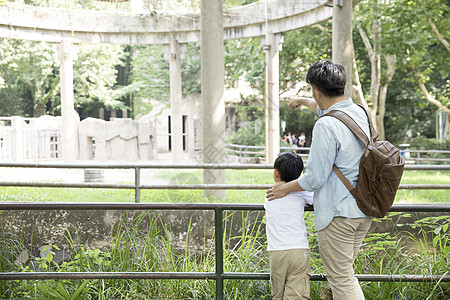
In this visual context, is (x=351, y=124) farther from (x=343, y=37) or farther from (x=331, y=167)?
(x=343, y=37)

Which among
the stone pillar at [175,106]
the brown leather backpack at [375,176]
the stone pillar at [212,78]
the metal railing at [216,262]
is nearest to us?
the brown leather backpack at [375,176]

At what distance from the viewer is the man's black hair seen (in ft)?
9.83

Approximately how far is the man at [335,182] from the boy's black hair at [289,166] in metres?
0.19

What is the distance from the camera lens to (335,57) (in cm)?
1055

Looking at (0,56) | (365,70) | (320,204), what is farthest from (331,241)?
(0,56)

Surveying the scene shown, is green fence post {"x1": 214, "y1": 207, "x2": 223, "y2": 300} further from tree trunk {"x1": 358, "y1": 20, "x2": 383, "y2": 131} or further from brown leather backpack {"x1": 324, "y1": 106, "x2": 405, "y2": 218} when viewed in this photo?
tree trunk {"x1": 358, "y1": 20, "x2": 383, "y2": 131}

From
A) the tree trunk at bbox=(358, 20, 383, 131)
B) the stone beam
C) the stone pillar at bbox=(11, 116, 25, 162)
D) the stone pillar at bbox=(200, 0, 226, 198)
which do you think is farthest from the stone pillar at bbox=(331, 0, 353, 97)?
the stone pillar at bbox=(11, 116, 25, 162)

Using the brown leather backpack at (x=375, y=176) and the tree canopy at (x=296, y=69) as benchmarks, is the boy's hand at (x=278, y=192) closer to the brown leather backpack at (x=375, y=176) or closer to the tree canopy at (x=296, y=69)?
the brown leather backpack at (x=375, y=176)

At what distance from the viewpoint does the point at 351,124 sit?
2.96 metres

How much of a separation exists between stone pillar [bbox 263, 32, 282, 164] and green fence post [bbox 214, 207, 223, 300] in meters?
11.6

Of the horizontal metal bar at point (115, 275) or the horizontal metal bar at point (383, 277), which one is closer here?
the horizontal metal bar at point (383, 277)

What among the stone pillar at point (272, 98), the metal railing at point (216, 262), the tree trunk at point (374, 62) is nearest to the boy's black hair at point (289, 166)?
the metal railing at point (216, 262)

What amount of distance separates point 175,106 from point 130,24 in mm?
2720

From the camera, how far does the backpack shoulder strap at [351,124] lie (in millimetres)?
2947
